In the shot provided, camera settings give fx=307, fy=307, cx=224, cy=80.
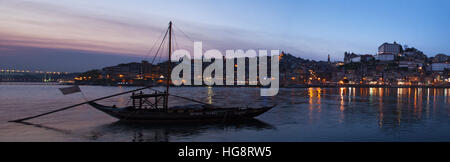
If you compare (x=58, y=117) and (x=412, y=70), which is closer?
(x=58, y=117)

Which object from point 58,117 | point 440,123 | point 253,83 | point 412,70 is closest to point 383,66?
point 412,70

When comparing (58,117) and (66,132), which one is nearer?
(66,132)

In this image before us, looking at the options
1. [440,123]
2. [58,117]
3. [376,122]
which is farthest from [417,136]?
[58,117]

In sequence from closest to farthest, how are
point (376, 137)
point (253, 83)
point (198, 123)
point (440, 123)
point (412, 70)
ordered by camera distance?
point (376, 137) → point (198, 123) → point (440, 123) → point (253, 83) → point (412, 70)

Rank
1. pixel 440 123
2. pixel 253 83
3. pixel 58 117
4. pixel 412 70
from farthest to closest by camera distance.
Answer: pixel 412 70
pixel 253 83
pixel 58 117
pixel 440 123

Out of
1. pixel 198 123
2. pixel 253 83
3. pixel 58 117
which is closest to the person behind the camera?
pixel 198 123

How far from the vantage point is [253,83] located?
16250 centimetres
